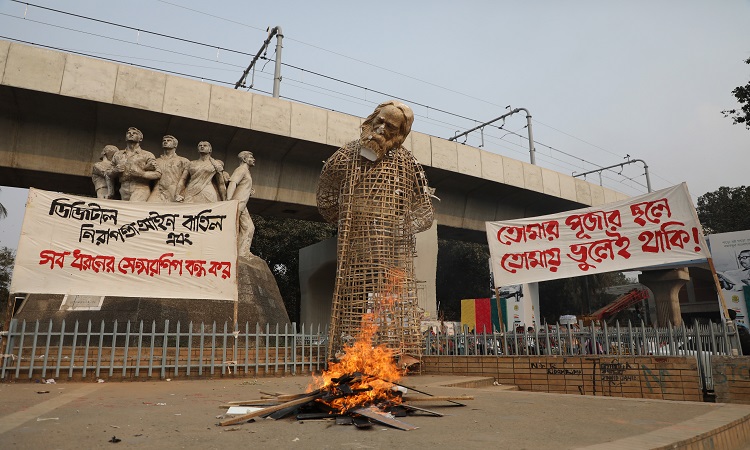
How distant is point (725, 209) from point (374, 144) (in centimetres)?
4018

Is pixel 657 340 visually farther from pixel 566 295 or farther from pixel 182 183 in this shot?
pixel 566 295

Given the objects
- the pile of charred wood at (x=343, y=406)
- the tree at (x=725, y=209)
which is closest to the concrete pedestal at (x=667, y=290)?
the tree at (x=725, y=209)

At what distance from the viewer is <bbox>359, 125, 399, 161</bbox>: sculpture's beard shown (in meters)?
10.4

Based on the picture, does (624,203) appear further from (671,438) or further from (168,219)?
(168,219)

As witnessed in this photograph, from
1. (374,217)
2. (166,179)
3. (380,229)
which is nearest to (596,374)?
(380,229)

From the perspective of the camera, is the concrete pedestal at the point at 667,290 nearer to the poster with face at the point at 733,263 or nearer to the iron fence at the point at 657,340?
the poster with face at the point at 733,263

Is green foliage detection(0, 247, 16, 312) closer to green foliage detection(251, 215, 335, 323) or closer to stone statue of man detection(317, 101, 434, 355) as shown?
green foliage detection(251, 215, 335, 323)

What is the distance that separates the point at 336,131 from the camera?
56.5ft

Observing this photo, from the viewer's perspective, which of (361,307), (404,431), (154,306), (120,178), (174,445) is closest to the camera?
(174,445)

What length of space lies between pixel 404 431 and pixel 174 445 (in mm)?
1876

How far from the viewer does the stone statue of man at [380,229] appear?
9.82 meters

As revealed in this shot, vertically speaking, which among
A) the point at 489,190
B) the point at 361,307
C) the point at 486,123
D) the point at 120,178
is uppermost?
the point at 486,123

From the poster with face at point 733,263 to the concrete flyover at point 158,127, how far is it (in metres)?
12.4

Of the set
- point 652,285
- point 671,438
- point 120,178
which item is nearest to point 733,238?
point 652,285
